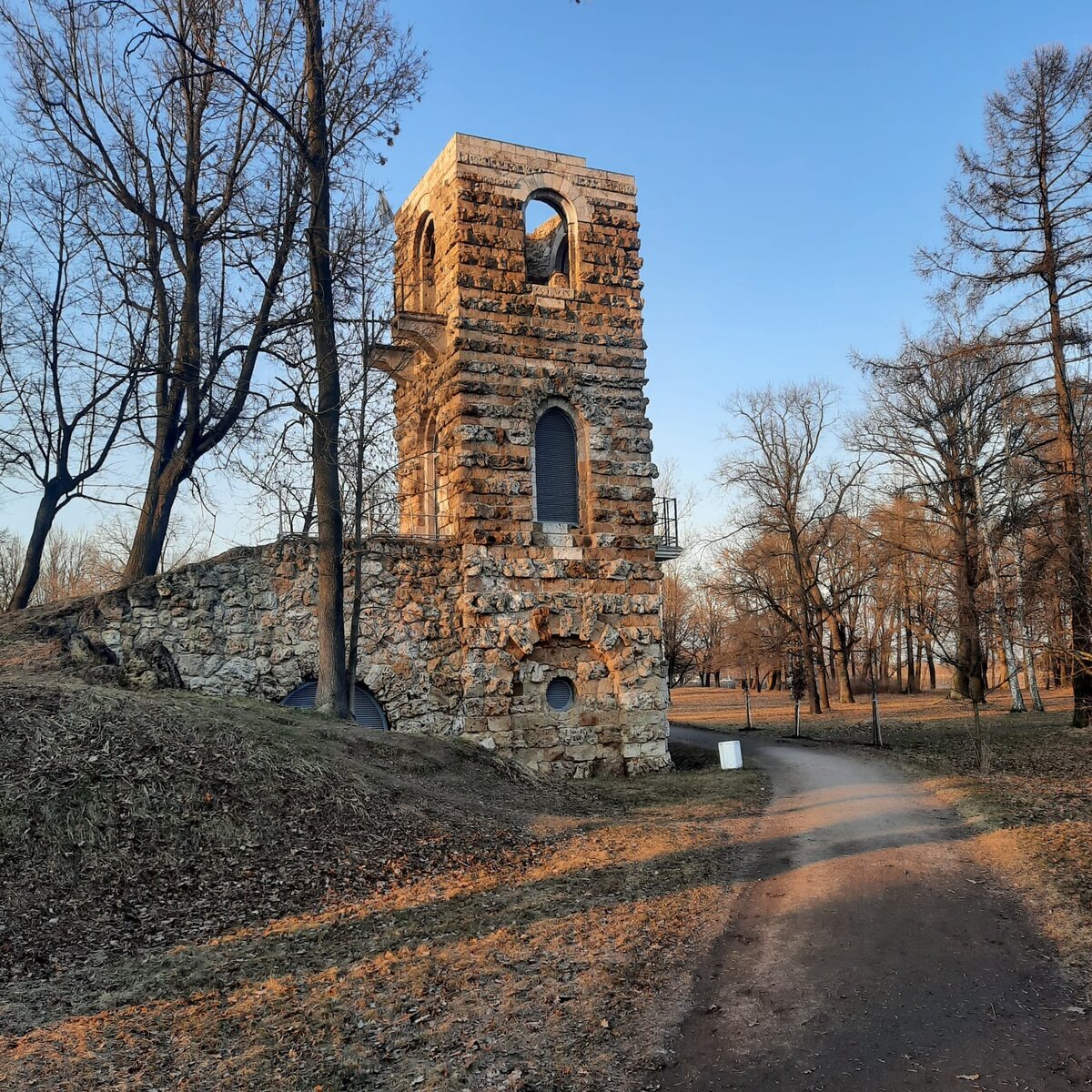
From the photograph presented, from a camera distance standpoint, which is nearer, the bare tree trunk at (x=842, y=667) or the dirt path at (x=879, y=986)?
the dirt path at (x=879, y=986)

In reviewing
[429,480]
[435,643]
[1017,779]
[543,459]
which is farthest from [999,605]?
[429,480]

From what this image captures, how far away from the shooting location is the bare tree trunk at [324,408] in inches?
590

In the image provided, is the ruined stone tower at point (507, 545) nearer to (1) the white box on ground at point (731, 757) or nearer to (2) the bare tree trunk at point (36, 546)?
(1) the white box on ground at point (731, 757)

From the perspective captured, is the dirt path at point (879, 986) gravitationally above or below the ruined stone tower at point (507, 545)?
below

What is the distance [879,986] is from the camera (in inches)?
252

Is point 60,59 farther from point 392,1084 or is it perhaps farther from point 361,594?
point 392,1084

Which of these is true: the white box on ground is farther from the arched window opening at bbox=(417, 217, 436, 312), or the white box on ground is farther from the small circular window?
the arched window opening at bbox=(417, 217, 436, 312)

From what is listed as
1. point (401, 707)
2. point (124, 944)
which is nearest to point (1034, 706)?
point (401, 707)

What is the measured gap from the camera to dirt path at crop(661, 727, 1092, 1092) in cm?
524

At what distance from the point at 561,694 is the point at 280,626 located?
17.8 feet

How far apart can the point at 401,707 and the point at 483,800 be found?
170 inches

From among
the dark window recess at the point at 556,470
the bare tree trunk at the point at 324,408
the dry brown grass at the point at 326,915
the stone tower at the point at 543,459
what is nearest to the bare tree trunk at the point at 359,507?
the bare tree trunk at the point at 324,408

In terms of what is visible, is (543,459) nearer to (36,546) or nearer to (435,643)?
(435,643)

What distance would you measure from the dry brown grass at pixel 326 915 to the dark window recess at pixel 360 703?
9.80 ft
